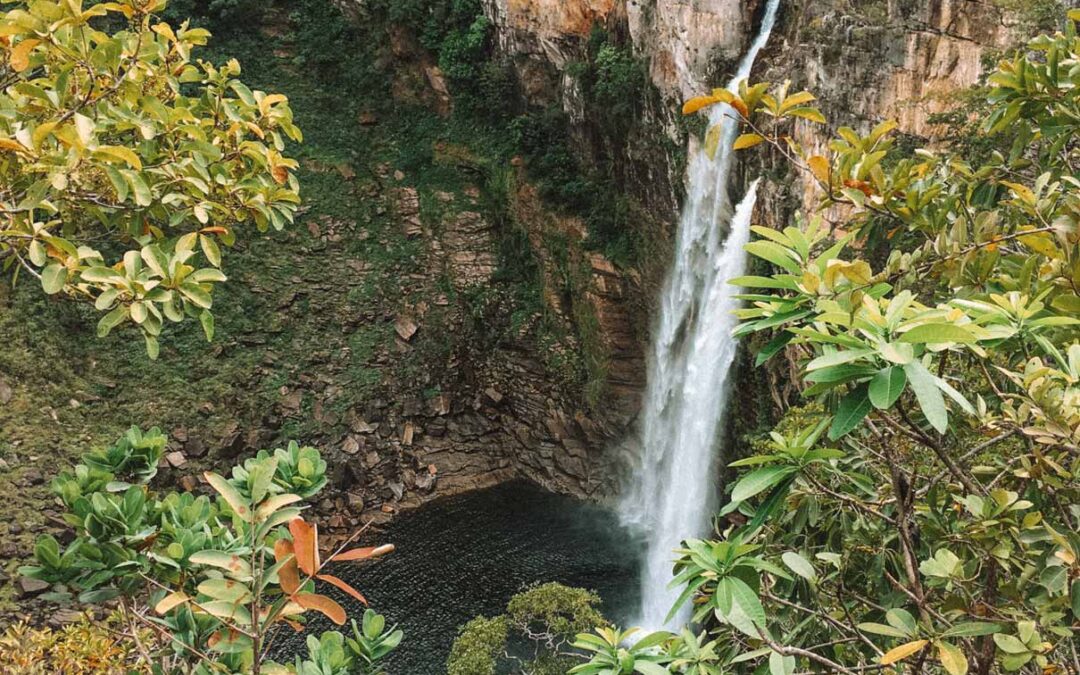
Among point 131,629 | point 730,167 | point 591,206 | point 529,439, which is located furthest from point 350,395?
Answer: point 131,629

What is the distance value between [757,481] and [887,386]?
20.6 inches

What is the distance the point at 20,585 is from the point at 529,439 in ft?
27.4

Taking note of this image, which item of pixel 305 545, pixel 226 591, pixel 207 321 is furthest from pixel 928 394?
pixel 207 321

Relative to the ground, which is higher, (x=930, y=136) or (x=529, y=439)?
(x=930, y=136)

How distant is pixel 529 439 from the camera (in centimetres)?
1485

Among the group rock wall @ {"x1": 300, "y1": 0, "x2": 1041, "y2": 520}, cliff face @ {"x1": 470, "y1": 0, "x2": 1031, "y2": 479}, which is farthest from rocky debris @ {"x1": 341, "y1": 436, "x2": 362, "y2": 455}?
cliff face @ {"x1": 470, "y1": 0, "x2": 1031, "y2": 479}

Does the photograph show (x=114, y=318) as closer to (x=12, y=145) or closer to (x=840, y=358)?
(x=12, y=145)

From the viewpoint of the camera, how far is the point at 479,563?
12.1 meters

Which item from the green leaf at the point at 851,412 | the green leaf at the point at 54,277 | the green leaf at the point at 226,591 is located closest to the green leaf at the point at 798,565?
the green leaf at the point at 851,412

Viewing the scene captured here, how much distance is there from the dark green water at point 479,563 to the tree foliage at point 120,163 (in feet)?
Result: 26.8

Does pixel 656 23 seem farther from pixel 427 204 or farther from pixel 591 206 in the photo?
pixel 427 204

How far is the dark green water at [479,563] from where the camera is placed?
1094 centimetres

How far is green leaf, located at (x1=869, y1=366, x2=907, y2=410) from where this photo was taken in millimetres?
1695

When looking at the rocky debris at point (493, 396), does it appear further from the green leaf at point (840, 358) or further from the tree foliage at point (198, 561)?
the green leaf at point (840, 358)
